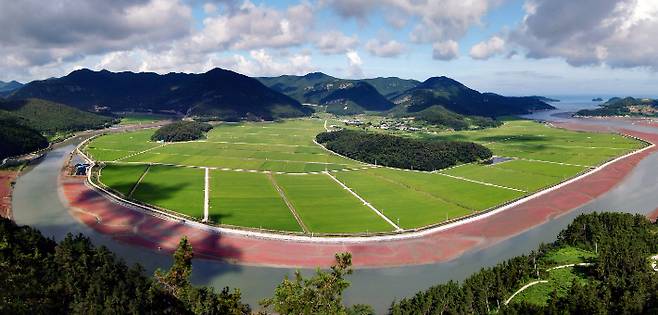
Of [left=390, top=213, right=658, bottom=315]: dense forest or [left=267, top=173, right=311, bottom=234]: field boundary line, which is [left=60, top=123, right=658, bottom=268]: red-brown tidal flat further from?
[left=390, top=213, right=658, bottom=315]: dense forest

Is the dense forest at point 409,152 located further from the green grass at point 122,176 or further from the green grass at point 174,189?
the green grass at point 122,176

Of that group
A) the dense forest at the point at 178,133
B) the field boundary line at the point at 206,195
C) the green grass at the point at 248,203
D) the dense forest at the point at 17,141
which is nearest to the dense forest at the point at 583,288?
the green grass at the point at 248,203

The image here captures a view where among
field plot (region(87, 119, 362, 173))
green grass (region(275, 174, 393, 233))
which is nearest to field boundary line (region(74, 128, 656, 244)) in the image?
green grass (region(275, 174, 393, 233))

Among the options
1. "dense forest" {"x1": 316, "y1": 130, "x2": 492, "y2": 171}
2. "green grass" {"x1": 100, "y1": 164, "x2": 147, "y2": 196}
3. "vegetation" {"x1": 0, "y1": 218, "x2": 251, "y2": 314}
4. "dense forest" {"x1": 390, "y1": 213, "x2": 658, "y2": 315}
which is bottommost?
"dense forest" {"x1": 390, "y1": 213, "x2": 658, "y2": 315}

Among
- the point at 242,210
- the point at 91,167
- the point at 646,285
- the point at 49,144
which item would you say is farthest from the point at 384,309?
the point at 49,144

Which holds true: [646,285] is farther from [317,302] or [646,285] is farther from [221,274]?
[221,274]

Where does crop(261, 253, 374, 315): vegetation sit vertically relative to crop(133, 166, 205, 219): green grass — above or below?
above
